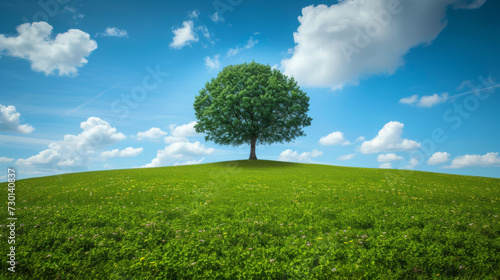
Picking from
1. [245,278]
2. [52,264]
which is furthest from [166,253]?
[52,264]

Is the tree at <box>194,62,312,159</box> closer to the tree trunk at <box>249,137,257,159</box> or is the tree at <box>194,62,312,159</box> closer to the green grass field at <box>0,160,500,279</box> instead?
the tree trunk at <box>249,137,257,159</box>

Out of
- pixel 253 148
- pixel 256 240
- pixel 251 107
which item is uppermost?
pixel 251 107

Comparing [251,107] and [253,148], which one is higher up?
[251,107]

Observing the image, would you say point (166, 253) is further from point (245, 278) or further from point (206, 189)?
point (206, 189)

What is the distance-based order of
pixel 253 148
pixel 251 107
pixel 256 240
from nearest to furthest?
pixel 256 240 < pixel 251 107 < pixel 253 148

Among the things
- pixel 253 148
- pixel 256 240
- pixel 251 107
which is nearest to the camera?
pixel 256 240

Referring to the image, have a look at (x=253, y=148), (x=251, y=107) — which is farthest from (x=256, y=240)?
(x=253, y=148)

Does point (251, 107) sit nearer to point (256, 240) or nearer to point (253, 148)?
point (253, 148)

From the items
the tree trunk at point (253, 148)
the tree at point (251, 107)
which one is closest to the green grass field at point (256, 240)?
the tree at point (251, 107)

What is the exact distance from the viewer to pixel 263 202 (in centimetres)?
1369

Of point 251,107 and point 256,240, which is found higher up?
point 251,107

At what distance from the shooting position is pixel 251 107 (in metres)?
39.1

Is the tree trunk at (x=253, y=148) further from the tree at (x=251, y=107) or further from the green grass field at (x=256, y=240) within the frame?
the green grass field at (x=256, y=240)

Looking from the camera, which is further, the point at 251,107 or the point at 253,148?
the point at 253,148
